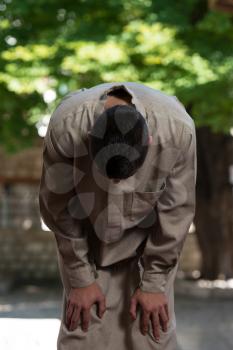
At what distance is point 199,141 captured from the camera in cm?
1060

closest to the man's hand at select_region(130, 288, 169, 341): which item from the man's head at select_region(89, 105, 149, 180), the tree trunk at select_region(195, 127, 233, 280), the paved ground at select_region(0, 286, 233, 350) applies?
the man's head at select_region(89, 105, 149, 180)

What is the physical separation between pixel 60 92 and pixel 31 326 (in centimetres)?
282

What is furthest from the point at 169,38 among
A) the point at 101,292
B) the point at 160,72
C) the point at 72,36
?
Answer: the point at 101,292

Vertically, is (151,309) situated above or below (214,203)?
above

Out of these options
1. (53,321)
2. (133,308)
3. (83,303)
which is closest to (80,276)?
(83,303)

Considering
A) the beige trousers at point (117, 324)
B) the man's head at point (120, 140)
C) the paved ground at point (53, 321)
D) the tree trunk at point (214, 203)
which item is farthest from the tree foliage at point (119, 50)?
the man's head at point (120, 140)

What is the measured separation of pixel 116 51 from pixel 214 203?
4569 mm

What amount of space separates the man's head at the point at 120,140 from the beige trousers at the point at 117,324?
22.4 inches

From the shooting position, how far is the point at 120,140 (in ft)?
6.08

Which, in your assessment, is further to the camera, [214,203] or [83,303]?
[214,203]

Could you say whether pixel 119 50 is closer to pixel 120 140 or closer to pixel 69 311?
pixel 69 311

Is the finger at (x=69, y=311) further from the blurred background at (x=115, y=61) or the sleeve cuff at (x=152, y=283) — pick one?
the blurred background at (x=115, y=61)

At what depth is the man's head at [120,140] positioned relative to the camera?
1854mm

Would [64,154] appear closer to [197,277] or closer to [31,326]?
[31,326]
